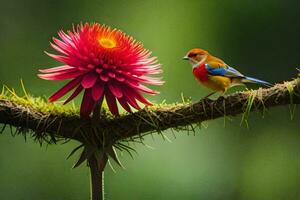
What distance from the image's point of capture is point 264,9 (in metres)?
1.91

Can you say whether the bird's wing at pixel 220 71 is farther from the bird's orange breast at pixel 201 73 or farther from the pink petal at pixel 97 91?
the pink petal at pixel 97 91

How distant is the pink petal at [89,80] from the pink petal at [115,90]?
0.07 ft

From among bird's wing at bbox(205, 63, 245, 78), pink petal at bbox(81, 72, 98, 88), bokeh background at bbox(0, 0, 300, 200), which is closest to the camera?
pink petal at bbox(81, 72, 98, 88)

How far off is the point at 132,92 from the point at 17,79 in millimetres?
1099

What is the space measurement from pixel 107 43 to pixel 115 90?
0.06 meters

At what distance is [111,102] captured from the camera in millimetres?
863

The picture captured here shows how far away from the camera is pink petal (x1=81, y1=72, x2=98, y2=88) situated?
816 mm

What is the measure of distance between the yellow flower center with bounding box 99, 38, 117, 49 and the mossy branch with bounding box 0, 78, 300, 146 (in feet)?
0.34

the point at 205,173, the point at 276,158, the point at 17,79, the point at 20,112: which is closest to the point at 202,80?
the point at 20,112

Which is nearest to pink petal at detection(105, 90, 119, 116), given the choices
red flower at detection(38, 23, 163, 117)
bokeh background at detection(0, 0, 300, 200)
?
red flower at detection(38, 23, 163, 117)

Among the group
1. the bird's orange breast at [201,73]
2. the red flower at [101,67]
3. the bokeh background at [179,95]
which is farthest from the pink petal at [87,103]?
the bokeh background at [179,95]

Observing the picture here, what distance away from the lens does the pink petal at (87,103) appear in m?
0.85

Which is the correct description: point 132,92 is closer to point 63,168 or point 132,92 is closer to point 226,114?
point 226,114

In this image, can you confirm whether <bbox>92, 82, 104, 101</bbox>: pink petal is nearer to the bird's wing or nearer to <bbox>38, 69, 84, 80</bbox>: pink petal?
<bbox>38, 69, 84, 80</bbox>: pink petal
